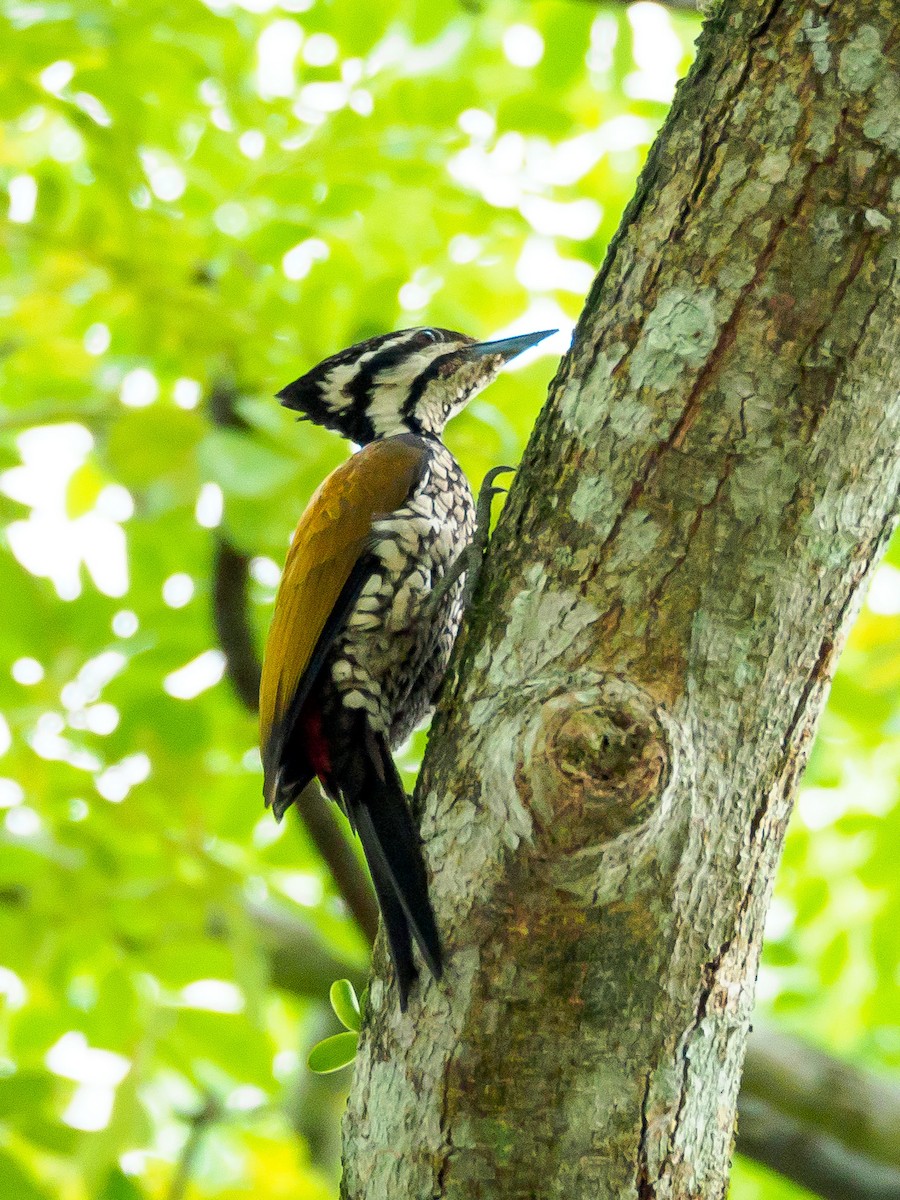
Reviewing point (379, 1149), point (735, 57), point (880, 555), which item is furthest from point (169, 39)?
point (379, 1149)

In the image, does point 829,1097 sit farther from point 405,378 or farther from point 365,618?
point 405,378

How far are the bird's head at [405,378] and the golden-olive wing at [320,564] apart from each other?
1.18 feet

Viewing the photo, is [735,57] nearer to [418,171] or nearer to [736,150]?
[736,150]

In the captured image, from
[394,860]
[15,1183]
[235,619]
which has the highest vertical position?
[235,619]

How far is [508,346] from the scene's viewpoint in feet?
10.1

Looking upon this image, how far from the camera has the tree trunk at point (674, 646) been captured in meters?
1.51

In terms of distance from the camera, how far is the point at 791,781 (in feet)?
5.42

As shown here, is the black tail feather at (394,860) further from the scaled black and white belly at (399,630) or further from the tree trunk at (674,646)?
the scaled black and white belly at (399,630)

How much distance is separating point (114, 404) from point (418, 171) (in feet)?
3.46

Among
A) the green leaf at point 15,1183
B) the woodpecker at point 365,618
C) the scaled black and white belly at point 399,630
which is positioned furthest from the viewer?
the scaled black and white belly at point 399,630

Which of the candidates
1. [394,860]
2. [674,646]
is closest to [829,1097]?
[394,860]

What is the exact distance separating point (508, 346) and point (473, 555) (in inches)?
36.0

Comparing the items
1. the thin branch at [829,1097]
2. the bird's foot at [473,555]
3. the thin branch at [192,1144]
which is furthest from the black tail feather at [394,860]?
the thin branch at [829,1097]

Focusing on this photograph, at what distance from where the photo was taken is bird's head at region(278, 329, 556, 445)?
312 centimetres
